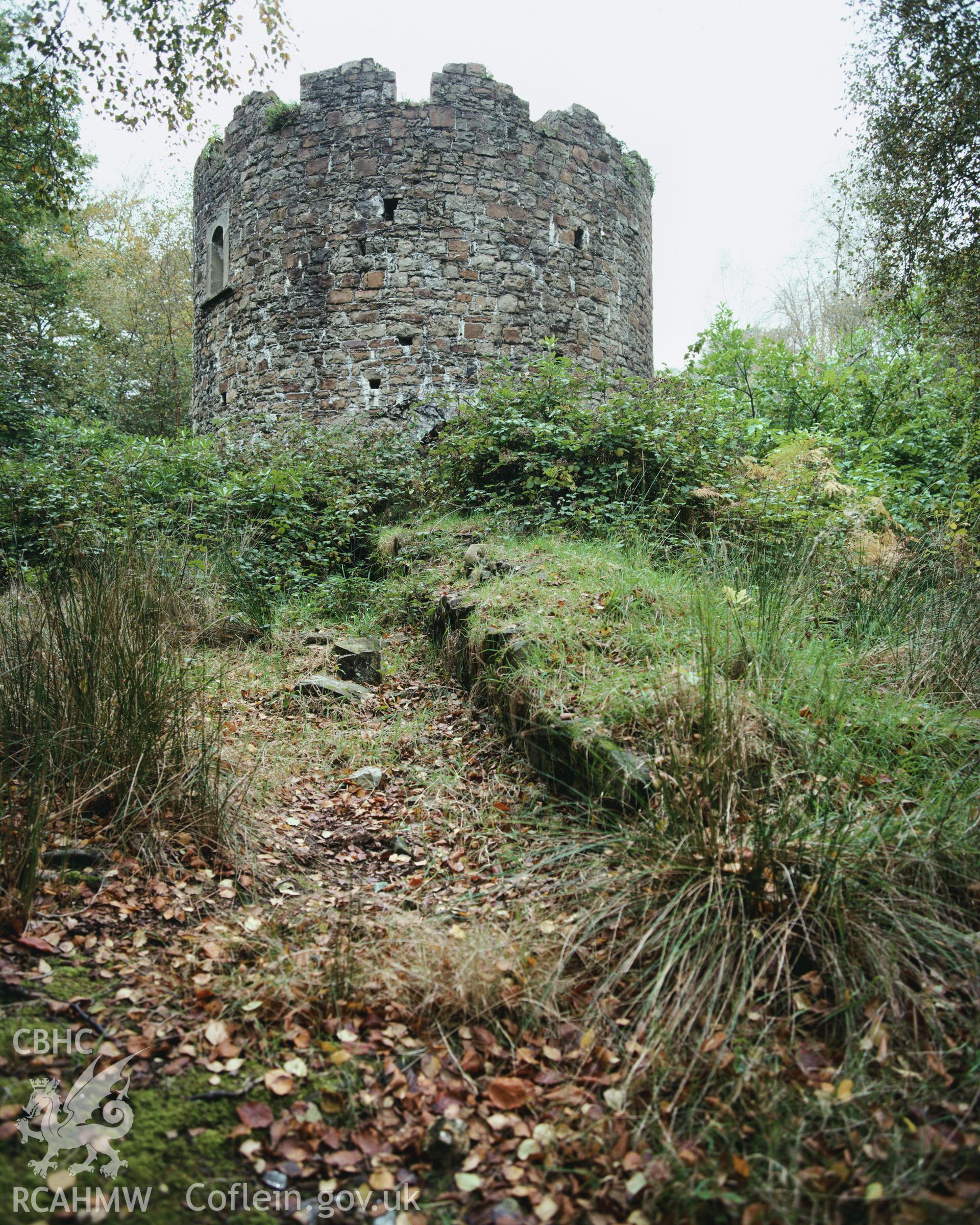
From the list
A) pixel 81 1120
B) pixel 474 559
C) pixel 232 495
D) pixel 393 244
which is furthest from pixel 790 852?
pixel 393 244

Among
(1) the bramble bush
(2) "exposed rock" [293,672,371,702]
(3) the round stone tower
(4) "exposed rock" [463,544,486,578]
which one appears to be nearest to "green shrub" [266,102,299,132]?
(3) the round stone tower

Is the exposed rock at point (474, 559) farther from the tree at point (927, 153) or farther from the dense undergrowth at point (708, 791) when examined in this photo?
the tree at point (927, 153)

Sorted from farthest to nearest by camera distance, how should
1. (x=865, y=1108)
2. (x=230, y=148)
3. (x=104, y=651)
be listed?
(x=230, y=148) → (x=104, y=651) → (x=865, y=1108)

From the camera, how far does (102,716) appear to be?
273 cm

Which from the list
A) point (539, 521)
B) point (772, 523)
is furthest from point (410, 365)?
point (772, 523)

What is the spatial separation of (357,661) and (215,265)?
29.4 feet

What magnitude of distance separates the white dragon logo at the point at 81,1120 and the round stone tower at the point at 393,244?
26.8 ft

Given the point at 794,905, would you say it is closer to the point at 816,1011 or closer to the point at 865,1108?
the point at 816,1011

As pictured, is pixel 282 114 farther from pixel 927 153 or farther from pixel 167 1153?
pixel 167 1153

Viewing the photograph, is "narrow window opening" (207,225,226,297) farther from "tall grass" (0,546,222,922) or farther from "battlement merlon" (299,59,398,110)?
"tall grass" (0,546,222,922)

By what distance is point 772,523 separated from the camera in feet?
17.4

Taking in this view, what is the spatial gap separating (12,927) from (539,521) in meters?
4.49

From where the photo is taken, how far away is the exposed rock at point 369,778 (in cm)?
361

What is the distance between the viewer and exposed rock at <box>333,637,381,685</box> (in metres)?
4.84
